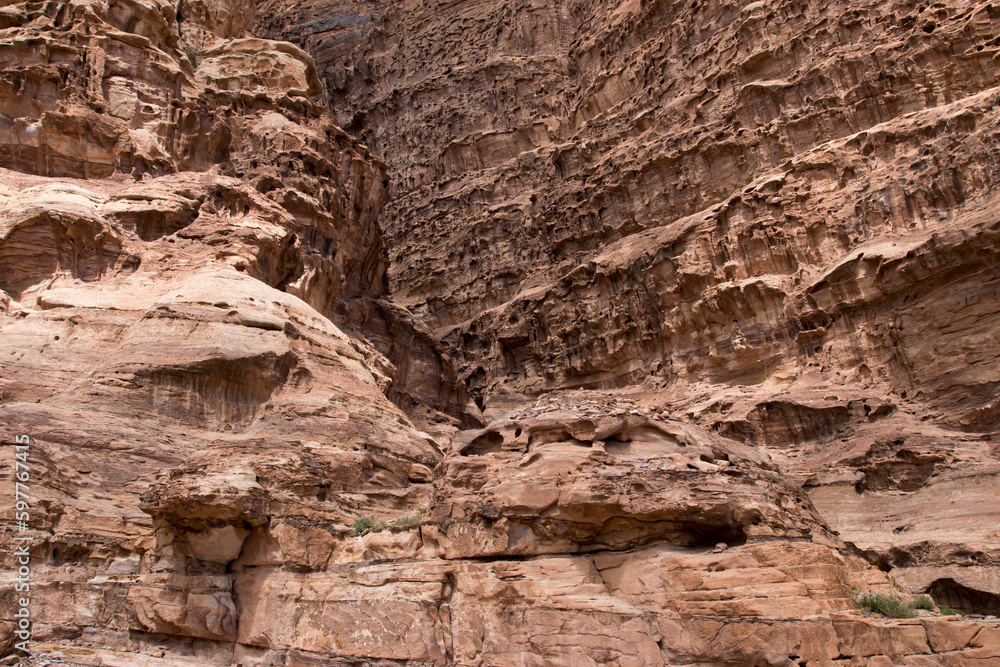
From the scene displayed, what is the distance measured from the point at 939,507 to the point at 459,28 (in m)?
44.3

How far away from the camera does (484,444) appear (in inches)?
480

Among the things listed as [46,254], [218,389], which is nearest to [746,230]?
[218,389]

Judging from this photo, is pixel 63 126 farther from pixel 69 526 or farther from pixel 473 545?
pixel 473 545

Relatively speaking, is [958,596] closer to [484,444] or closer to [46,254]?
[484,444]

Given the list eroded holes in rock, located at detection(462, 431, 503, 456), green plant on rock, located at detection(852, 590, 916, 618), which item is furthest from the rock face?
green plant on rock, located at detection(852, 590, 916, 618)

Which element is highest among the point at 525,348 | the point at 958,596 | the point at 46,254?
the point at 525,348

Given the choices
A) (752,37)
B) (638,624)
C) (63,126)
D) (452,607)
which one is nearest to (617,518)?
(638,624)

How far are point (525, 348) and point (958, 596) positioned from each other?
23762 mm

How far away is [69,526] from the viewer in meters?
11.1

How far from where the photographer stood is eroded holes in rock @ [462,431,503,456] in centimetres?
1202

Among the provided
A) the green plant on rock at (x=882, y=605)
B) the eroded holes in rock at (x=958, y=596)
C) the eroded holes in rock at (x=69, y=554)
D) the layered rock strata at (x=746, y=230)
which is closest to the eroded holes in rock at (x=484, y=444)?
the green plant on rock at (x=882, y=605)

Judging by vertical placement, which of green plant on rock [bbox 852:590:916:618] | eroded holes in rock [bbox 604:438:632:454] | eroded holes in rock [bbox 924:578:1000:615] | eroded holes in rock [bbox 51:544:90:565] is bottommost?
eroded holes in rock [bbox 924:578:1000:615]

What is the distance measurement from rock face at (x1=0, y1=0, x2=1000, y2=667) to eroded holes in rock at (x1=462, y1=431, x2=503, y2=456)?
0.04 metres

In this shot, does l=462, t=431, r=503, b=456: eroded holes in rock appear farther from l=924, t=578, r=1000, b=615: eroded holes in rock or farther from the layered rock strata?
l=924, t=578, r=1000, b=615: eroded holes in rock
